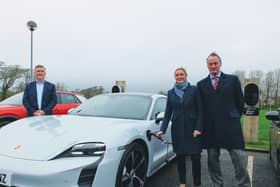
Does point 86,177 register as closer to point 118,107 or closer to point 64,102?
point 118,107

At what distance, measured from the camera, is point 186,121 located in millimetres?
3242

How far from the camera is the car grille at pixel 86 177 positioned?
2.42 meters

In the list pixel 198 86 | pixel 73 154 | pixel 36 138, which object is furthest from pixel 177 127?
pixel 36 138

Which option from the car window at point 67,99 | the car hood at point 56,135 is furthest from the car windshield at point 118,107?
the car window at point 67,99

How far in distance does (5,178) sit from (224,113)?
234 cm

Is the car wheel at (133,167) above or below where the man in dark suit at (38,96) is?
below

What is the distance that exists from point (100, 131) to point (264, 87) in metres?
52.2

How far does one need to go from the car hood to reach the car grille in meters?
0.30

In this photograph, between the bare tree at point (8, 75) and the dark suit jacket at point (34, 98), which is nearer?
the dark suit jacket at point (34, 98)

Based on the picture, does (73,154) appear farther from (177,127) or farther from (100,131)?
(177,127)

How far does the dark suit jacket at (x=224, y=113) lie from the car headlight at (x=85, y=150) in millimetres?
1297

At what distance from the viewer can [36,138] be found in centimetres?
279

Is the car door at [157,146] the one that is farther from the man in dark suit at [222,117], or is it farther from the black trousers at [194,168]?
the man in dark suit at [222,117]

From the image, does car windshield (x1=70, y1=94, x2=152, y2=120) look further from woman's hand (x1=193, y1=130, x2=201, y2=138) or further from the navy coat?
woman's hand (x1=193, y1=130, x2=201, y2=138)
